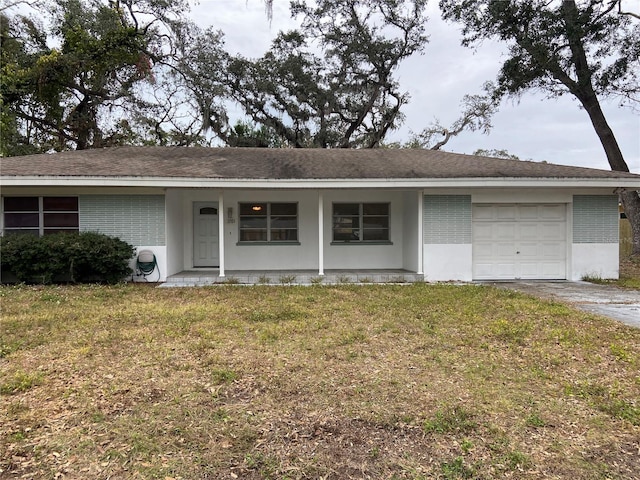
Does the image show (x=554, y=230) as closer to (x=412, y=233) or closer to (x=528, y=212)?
(x=528, y=212)

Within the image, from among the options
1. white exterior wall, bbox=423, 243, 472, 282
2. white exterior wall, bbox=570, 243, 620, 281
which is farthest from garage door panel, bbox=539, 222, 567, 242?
white exterior wall, bbox=423, 243, 472, 282

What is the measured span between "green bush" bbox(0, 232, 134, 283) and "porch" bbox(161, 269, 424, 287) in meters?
1.37

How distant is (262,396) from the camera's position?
364 cm

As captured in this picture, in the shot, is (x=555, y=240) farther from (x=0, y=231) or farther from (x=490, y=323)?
(x=0, y=231)

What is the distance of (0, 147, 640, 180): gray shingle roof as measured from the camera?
396 inches

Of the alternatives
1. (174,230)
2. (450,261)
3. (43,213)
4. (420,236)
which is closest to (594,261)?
(450,261)

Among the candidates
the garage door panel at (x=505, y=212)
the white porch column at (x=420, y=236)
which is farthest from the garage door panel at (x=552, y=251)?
the white porch column at (x=420, y=236)

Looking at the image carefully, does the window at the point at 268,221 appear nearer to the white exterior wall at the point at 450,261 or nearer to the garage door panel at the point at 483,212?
the white exterior wall at the point at 450,261

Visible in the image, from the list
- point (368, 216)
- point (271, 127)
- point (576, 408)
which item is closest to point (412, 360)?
point (576, 408)

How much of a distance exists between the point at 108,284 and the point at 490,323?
8643 millimetres

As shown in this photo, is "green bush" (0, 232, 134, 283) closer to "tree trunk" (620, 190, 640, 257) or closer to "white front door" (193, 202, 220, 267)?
"white front door" (193, 202, 220, 267)

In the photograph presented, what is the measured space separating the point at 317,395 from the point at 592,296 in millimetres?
7617

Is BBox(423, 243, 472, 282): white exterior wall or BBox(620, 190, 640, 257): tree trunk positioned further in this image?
BBox(620, 190, 640, 257): tree trunk

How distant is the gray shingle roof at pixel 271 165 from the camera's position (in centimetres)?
1005
